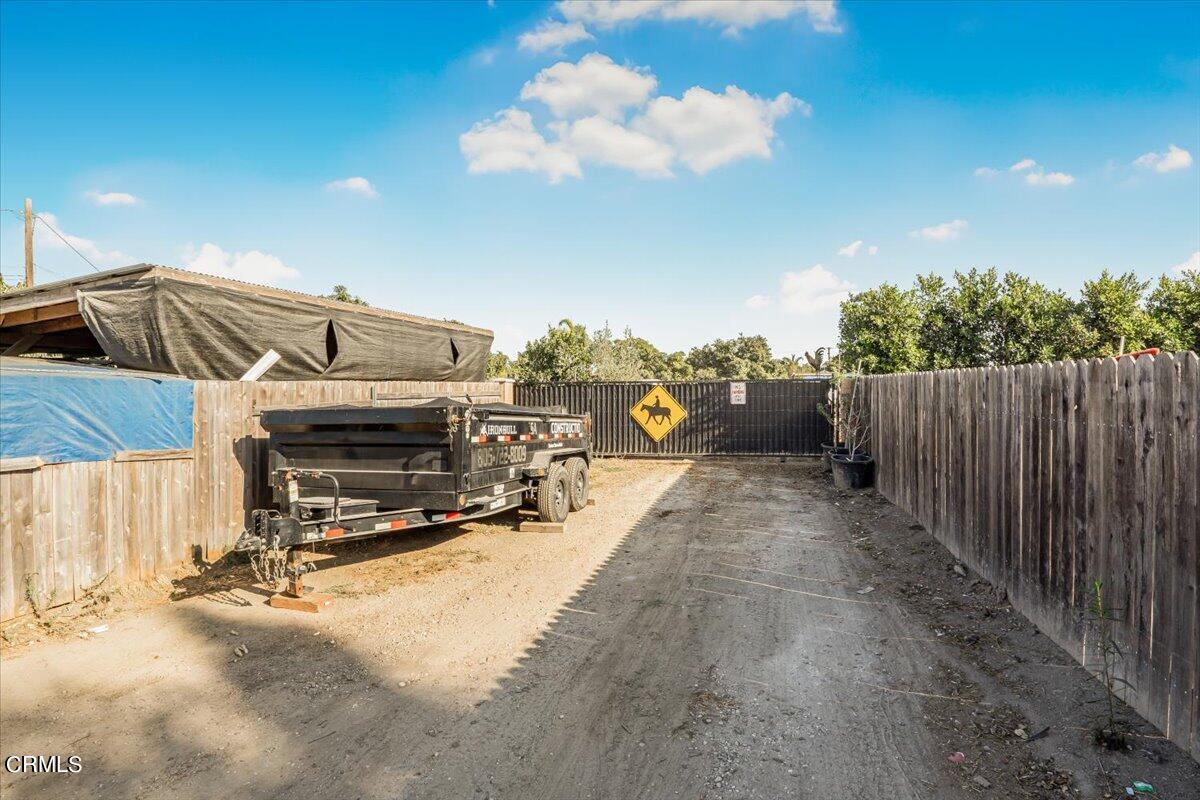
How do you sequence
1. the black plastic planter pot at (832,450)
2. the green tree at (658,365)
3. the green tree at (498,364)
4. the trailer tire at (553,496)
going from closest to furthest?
the trailer tire at (553,496)
the black plastic planter pot at (832,450)
the green tree at (498,364)
the green tree at (658,365)

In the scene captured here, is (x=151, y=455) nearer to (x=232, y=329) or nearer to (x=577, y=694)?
(x=232, y=329)

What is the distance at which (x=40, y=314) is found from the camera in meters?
8.21

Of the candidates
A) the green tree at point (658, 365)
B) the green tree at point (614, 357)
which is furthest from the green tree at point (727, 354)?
the green tree at point (614, 357)

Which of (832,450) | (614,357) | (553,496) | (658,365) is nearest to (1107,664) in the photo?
(553,496)

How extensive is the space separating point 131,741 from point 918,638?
17.6ft

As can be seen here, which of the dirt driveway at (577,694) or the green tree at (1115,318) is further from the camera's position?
the green tree at (1115,318)

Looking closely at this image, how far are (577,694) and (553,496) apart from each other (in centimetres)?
488

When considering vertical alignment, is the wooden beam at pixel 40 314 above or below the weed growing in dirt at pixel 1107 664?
above

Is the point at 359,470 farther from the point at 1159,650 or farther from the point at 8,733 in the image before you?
the point at 1159,650

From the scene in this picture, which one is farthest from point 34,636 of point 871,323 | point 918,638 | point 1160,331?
point 1160,331

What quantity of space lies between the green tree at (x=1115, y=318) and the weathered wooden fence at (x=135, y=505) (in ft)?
70.9

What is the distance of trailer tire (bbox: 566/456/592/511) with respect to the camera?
9781 millimetres

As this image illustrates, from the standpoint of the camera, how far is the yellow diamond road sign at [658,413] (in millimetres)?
17672

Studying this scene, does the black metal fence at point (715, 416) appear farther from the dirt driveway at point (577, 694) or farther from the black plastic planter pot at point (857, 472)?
the dirt driveway at point (577, 694)
